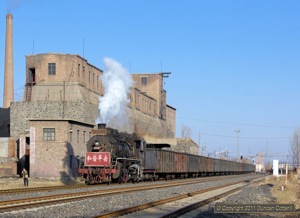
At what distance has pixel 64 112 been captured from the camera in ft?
204

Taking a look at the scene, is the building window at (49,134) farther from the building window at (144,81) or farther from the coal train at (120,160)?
the building window at (144,81)

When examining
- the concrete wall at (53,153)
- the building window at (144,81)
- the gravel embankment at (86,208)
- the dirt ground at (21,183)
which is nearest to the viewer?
the gravel embankment at (86,208)

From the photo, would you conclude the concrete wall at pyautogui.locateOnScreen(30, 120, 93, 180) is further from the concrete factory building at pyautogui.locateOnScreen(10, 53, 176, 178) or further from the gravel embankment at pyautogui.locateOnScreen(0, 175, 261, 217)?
the gravel embankment at pyautogui.locateOnScreen(0, 175, 261, 217)

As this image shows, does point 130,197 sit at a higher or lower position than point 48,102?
lower

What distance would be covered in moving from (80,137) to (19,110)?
18406mm

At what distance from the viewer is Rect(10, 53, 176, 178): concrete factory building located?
44.1 metres

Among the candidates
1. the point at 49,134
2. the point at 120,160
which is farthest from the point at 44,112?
the point at 120,160

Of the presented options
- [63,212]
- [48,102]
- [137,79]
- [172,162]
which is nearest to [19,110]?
[48,102]

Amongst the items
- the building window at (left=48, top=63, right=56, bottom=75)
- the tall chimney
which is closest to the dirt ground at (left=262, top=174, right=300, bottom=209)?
the building window at (left=48, top=63, right=56, bottom=75)

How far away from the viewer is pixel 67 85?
65.5 meters

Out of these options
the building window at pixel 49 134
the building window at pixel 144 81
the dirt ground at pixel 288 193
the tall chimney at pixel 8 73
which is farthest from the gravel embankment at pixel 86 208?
the building window at pixel 144 81

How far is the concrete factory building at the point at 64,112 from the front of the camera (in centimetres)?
4409

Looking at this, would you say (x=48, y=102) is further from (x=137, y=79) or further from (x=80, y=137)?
(x=137, y=79)

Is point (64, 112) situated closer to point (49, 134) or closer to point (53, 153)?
point (49, 134)
